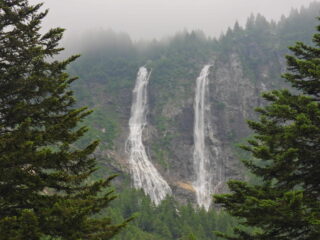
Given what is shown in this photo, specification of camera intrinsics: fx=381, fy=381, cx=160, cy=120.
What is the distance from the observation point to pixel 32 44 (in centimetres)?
1290

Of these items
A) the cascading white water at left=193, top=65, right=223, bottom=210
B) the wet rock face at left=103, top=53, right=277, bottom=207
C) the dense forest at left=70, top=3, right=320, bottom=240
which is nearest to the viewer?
the cascading white water at left=193, top=65, right=223, bottom=210

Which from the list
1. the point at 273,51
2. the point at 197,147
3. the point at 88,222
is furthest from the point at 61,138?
the point at 273,51

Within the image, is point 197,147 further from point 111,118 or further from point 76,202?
point 76,202

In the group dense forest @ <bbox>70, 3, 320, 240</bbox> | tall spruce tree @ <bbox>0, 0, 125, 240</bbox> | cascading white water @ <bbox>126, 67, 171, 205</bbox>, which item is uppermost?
dense forest @ <bbox>70, 3, 320, 240</bbox>

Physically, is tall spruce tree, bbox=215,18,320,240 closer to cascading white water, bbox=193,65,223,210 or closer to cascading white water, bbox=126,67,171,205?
cascading white water, bbox=126,67,171,205

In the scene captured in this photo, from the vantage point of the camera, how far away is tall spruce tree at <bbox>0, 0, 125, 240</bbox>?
905 cm

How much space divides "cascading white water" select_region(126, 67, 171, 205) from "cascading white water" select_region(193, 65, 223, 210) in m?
11.3

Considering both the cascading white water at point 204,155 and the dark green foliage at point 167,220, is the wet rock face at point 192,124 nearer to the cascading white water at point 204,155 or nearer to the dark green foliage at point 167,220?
the cascading white water at point 204,155

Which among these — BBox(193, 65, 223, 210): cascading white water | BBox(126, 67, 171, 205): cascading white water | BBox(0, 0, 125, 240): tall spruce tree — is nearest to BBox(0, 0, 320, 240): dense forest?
BBox(0, 0, 125, 240): tall spruce tree

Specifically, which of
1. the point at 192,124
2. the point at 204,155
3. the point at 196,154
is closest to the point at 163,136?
the point at 192,124

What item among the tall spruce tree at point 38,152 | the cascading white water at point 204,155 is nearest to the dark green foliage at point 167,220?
the cascading white water at point 204,155

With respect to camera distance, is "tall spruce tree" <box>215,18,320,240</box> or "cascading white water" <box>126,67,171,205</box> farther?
"cascading white water" <box>126,67,171,205</box>

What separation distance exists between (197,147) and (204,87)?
30.7 metres

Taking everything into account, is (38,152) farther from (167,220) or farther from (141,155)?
(141,155)
